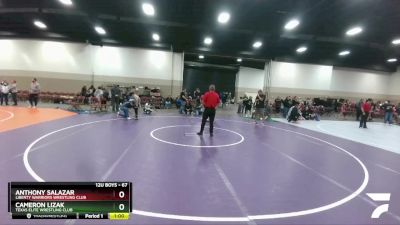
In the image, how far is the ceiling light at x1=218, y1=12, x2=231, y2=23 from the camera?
43.8ft

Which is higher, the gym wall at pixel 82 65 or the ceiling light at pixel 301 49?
the ceiling light at pixel 301 49

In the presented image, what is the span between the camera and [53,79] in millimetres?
20000

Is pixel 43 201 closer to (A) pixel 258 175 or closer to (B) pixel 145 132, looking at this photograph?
(A) pixel 258 175

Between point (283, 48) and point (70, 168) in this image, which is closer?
point (70, 168)

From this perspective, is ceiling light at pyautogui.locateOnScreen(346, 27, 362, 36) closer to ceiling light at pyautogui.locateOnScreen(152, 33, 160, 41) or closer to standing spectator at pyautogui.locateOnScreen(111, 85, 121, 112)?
ceiling light at pyautogui.locateOnScreen(152, 33, 160, 41)

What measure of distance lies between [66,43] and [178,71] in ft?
29.4

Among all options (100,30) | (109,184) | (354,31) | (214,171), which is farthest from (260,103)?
(100,30)

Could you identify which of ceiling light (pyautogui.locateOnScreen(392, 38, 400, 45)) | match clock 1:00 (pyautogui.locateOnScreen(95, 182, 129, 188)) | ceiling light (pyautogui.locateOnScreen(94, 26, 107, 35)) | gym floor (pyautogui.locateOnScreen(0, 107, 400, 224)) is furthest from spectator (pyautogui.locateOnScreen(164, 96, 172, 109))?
match clock 1:00 (pyautogui.locateOnScreen(95, 182, 129, 188))

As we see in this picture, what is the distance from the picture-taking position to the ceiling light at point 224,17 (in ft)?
43.8

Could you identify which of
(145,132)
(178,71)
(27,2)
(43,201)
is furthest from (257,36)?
(43,201)

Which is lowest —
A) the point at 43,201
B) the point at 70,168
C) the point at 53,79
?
the point at 70,168

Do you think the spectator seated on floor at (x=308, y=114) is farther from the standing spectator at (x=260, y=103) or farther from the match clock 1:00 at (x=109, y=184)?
the match clock 1:00 at (x=109, y=184)
